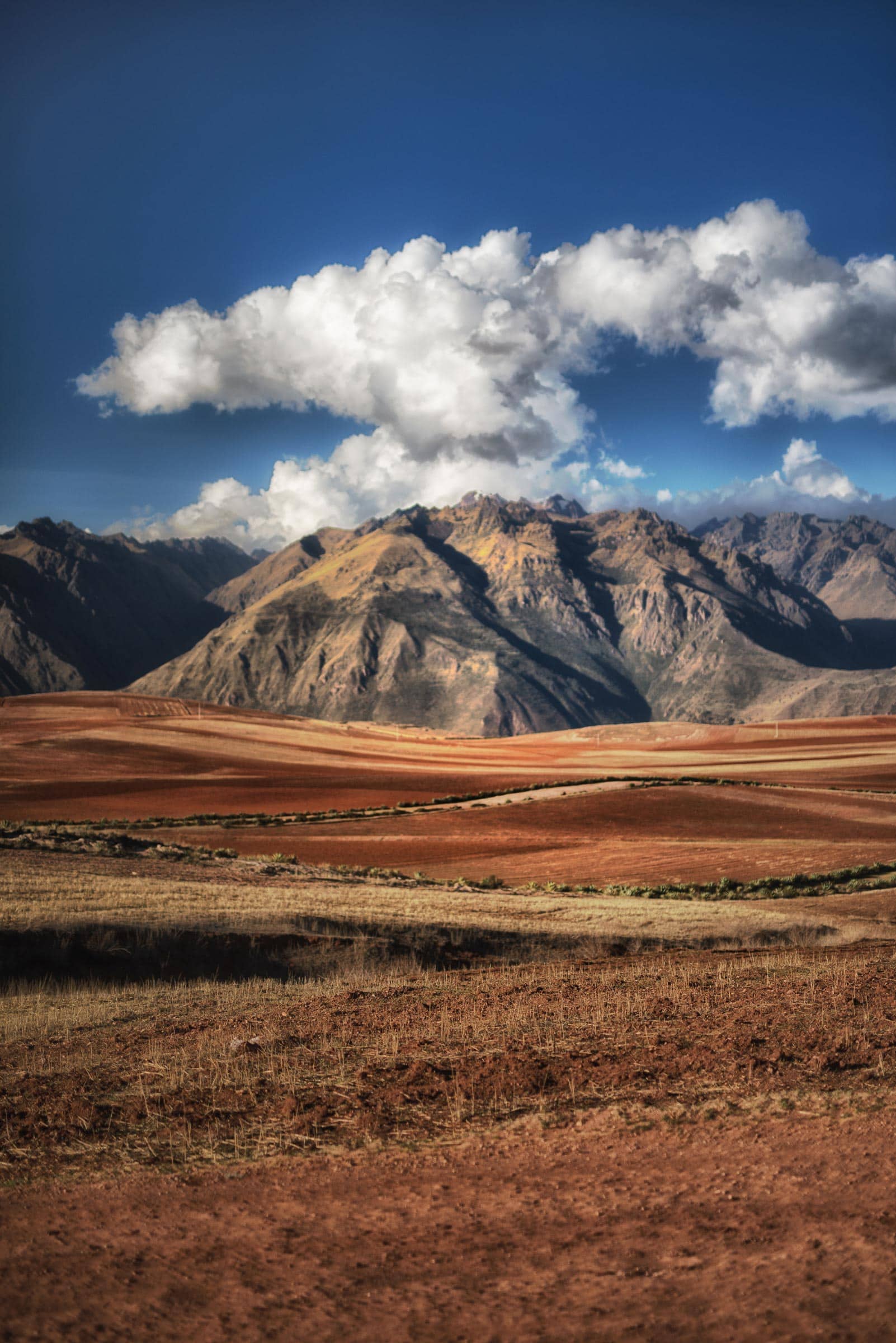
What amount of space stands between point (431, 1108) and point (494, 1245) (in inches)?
132

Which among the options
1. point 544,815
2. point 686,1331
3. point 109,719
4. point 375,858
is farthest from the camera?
point 109,719

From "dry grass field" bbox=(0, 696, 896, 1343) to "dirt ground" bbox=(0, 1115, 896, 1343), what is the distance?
3cm

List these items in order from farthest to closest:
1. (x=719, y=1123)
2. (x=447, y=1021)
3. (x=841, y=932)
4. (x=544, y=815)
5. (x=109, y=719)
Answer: (x=109, y=719)
(x=544, y=815)
(x=841, y=932)
(x=447, y=1021)
(x=719, y=1123)

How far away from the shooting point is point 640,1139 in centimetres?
931

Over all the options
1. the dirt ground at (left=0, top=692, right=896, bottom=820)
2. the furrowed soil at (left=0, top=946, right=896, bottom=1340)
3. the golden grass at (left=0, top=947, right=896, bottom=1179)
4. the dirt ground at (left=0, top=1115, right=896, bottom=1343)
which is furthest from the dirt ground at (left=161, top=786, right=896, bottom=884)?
the dirt ground at (left=0, top=1115, right=896, bottom=1343)

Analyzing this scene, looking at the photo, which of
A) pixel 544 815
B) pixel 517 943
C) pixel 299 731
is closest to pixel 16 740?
pixel 299 731

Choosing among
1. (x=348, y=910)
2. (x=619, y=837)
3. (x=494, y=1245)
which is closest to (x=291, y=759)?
(x=619, y=837)

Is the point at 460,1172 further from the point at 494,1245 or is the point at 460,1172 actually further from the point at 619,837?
the point at 619,837

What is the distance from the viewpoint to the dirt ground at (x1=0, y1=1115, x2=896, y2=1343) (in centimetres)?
612

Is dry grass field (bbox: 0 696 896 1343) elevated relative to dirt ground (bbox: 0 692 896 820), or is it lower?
elevated

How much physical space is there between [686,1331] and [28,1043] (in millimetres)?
11044

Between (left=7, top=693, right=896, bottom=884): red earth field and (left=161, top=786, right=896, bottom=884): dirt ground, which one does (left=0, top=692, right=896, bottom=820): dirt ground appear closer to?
(left=7, top=693, right=896, bottom=884): red earth field

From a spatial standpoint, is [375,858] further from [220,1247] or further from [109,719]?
[109,719]

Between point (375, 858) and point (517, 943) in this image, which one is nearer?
point (517, 943)
